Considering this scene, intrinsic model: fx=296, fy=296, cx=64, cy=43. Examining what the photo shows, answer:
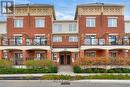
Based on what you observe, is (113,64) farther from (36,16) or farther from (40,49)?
(36,16)

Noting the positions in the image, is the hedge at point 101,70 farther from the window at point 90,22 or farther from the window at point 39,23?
the window at point 39,23

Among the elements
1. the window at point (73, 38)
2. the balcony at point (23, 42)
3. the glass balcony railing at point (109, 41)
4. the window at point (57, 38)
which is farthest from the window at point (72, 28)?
the glass balcony railing at point (109, 41)

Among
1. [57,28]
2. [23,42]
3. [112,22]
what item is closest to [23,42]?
[23,42]

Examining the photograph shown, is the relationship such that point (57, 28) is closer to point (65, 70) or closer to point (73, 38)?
point (73, 38)

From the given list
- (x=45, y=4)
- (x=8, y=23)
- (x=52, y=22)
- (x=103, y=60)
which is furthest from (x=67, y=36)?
(x=103, y=60)

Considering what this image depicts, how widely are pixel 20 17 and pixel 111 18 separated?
16.9m

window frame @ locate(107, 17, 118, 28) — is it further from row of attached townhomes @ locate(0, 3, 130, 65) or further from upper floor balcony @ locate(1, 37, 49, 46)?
upper floor balcony @ locate(1, 37, 49, 46)

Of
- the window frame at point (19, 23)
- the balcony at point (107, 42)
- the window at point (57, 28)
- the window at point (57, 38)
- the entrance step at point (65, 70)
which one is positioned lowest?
the entrance step at point (65, 70)

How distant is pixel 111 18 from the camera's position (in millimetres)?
54375

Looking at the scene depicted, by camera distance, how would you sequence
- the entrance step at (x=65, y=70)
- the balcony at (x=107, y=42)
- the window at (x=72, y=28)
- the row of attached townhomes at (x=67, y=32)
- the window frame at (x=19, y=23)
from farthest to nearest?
the window at (x=72, y=28) → the window frame at (x=19, y=23) → the row of attached townhomes at (x=67, y=32) → the balcony at (x=107, y=42) → the entrance step at (x=65, y=70)

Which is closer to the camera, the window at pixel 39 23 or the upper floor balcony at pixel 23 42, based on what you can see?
the upper floor balcony at pixel 23 42

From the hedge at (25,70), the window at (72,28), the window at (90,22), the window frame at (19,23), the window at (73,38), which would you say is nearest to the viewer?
the hedge at (25,70)

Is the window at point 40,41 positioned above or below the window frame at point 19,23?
below

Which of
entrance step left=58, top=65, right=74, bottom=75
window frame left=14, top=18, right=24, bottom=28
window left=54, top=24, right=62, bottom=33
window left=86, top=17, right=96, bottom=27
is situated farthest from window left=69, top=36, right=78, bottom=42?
entrance step left=58, top=65, right=74, bottom=75
